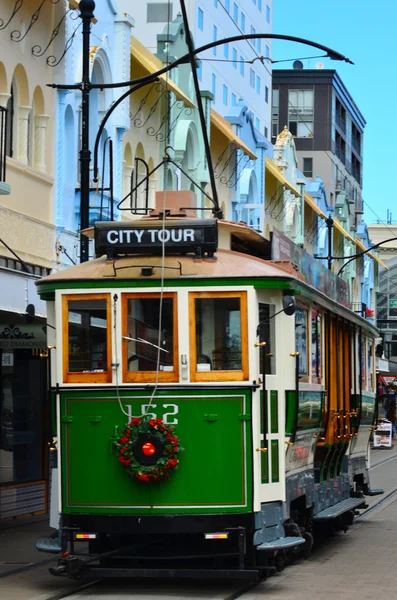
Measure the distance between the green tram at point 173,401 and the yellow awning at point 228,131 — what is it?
78.5ft

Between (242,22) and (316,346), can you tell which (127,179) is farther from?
(242,22)

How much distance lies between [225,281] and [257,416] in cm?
127

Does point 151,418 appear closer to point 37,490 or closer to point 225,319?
point 225,319

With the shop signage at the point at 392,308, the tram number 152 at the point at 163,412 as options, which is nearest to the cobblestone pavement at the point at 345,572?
the tram number 152 at the point at 163,412

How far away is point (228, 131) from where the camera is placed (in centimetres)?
3831

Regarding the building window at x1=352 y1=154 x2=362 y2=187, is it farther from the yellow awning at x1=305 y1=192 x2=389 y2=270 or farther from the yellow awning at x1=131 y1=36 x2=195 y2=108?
the yellow awning at x1=131 y1=36 x2=195 y2=108

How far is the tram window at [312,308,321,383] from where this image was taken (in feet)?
48.0

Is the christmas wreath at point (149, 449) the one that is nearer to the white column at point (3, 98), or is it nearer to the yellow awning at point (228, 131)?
the white column at point (3, 98)

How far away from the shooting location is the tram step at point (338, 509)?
1532cm

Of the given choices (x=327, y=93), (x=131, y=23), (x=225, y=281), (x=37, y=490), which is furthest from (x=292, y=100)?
(x=225, y=281)

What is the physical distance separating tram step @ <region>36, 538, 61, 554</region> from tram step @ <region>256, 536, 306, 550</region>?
1827mm

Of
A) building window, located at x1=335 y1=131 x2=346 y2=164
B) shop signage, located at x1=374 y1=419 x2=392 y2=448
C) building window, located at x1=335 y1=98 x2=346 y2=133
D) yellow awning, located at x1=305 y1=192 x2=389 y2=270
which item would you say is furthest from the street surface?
building window, located at x1=335 y1=98 x2=346 y2=133

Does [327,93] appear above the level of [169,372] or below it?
above

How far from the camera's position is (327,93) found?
92.6 m
